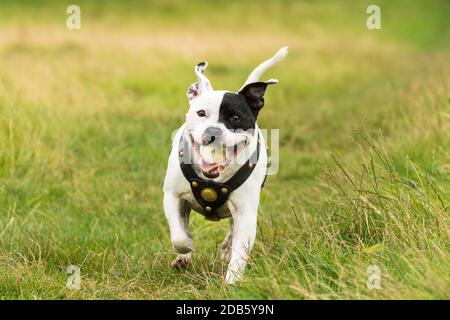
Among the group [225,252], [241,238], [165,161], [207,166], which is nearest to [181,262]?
[225,252]

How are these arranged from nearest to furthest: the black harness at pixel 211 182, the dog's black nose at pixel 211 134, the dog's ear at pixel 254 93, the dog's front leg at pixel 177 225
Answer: the dog's black nose at pixel 211 134 → the dog's ear at pixel 254 93 → the black harness at pixel 211 182 → the dog's front leg at pixel 177 225

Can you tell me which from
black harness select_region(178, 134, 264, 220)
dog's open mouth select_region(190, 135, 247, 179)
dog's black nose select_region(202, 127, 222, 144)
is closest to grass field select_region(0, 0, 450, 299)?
black harness select_region(178, 134, 264, 220)

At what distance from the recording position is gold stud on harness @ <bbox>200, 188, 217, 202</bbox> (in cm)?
512

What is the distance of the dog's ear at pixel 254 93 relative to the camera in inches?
197

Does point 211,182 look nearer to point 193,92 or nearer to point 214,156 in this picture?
point 214,156

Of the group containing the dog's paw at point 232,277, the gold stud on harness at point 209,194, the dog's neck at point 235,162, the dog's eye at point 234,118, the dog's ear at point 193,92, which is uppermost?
the dog's ear at point 193,92

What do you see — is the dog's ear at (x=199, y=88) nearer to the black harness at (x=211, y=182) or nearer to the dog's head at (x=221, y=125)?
the dog's head at (x=221, y=125)

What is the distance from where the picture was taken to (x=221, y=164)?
196 inches

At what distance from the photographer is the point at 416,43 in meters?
22.2

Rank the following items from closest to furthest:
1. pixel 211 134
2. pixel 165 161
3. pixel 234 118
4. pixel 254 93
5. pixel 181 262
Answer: pixel 211 134 → pixel 234 118 → pixel 254 93 → pixel 181 262 → pixel 165 161

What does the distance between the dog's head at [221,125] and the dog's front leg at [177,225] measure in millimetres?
416

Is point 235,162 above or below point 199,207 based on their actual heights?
above

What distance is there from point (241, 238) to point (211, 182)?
1.24 feet

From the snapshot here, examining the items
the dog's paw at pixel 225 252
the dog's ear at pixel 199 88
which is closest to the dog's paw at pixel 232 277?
the dog's paw at pixel 225 252
